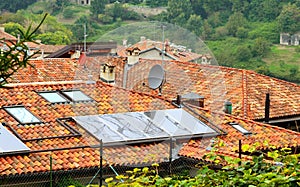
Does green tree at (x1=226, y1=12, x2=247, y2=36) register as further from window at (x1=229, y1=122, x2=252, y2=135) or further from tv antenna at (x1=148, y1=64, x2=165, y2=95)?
tv antenna at (x1=148, y1=64, x2=165, y2=95)

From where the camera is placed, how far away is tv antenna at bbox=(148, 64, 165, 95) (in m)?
13.4

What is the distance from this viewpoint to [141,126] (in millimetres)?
12172

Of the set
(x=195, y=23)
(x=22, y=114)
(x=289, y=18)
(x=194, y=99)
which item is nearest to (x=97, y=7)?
(x=195, y=23)

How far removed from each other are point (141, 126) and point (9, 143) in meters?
2.21

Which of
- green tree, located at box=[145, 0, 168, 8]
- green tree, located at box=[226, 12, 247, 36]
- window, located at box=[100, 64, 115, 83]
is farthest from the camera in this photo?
green tree, located at box=[145, 0, 168, 8]

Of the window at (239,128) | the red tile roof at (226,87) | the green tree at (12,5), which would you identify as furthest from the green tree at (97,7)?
the window at (239,128)

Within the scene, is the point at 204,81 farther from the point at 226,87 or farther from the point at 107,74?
the point at 107,74

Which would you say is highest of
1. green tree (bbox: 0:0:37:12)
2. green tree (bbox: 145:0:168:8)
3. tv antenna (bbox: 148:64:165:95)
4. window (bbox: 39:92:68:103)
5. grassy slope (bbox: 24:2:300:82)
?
tv antenna (bbox: 148:64:165:95)

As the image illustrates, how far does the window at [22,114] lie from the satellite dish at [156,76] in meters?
2.20

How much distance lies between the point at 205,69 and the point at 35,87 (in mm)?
5088

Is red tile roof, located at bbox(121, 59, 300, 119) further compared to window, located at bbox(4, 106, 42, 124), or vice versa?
red tile roof, located at bbox(121, 59, 300, 119)

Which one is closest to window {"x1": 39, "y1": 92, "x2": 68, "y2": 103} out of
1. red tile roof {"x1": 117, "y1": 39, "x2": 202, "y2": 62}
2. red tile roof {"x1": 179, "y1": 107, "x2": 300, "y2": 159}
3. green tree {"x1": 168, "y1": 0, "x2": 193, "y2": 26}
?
red tile roof {"x1": 117, "y1": 39, "x2": 202, "y2": 62}

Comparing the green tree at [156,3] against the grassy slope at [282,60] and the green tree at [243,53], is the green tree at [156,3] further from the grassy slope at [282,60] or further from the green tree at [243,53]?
the green tree at [243,53]

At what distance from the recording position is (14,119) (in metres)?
12.1
